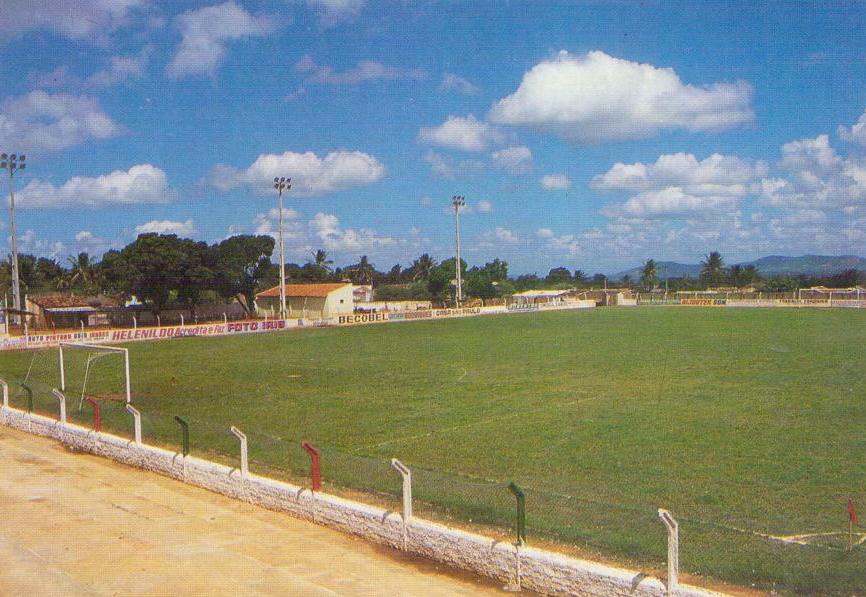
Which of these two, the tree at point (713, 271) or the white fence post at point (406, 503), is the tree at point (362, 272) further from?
the white fence post at point (406, 503)

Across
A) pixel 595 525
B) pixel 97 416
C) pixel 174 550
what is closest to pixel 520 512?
pixel 595 525

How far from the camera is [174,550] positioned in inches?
431

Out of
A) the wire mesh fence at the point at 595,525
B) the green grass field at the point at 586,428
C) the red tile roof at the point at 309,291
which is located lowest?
the green grass field at the point at 586,428

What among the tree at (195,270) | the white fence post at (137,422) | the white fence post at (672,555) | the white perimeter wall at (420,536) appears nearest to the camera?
the white fence post at (672,555)

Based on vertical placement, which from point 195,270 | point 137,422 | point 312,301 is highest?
point 195,270

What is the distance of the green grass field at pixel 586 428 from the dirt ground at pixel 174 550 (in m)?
1.08

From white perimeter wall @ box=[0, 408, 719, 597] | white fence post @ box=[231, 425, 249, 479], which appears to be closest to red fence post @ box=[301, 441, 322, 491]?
white perimeter wall @ box=[0, 408, 719, 597]

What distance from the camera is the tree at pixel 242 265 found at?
77.4 meters

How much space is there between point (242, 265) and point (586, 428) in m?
63.8

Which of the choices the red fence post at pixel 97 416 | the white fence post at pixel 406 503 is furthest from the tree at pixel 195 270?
the white fence post at pixel 406 503

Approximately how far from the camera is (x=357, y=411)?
23.5 m

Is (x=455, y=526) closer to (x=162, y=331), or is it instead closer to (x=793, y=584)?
(x=793, y=584)

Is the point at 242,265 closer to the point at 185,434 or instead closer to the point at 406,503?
the point at 185,434

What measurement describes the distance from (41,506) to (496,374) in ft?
66.9
